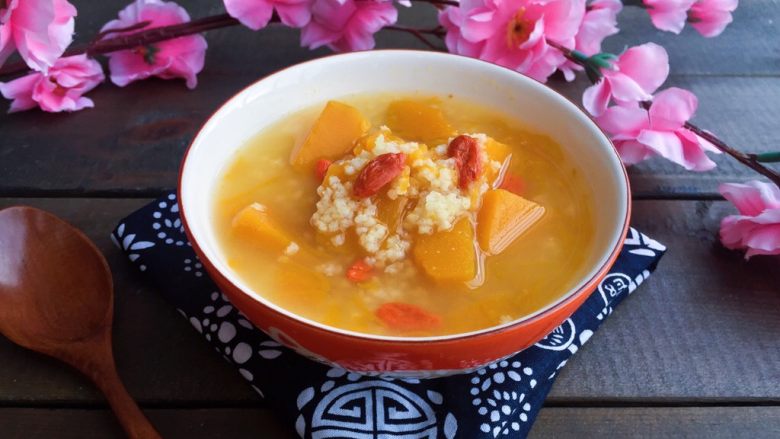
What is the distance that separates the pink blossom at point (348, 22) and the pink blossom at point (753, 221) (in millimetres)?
1003

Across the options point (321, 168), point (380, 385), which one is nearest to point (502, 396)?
point (380, 385)

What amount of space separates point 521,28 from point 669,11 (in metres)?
0.44

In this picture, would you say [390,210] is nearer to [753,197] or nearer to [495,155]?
[495,155]

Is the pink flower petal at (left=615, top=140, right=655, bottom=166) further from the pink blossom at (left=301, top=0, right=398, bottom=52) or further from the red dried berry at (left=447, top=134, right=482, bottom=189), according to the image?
the pink blossom at (left=301, top=0, right=398, bottom=52)

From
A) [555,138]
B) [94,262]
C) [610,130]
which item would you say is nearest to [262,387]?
[94,262]

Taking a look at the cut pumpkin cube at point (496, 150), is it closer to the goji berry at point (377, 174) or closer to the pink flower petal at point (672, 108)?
the goji berry at point (377, 174)

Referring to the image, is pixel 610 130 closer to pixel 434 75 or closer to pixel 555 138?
pixel 555 138

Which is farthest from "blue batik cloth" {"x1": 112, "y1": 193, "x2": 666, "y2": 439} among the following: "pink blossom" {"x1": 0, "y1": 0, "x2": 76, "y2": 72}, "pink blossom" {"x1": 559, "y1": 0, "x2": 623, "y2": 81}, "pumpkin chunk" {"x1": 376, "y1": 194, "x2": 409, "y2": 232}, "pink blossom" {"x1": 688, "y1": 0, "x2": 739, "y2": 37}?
"pink blossom" {"x1": 688, "y1": 0, "x2": 739, "y2": 37}

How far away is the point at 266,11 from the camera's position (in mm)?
1955

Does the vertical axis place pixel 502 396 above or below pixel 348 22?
below

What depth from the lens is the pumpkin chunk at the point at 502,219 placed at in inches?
53.2

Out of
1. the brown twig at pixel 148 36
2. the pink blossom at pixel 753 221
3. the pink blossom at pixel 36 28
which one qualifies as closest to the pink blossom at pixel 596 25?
the pink blossom at pixel 753 221

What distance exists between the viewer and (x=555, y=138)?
1.53 metres

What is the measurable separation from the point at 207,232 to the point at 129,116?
88cm
